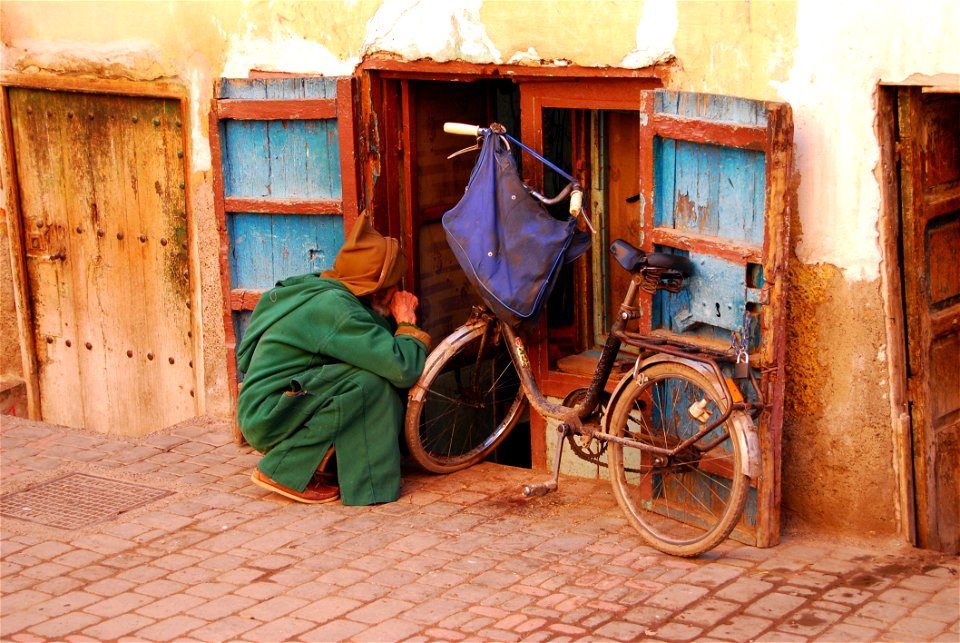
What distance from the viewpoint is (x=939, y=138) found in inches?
225

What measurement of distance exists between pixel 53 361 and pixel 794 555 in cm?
572

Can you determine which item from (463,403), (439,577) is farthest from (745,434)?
(463,403)

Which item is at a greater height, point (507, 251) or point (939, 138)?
point (939, 138)

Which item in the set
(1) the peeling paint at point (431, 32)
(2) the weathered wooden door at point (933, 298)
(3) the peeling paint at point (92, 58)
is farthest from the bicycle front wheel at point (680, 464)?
(3) the peeling paint at point (92, 58)

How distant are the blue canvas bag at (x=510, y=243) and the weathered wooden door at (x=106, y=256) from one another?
2.58m

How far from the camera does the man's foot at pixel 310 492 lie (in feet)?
21.4

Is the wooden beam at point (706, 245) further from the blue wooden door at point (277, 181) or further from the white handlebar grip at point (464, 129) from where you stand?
the blue wooden door at point (277, 181)

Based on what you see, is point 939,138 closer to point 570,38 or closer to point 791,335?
point 791,335

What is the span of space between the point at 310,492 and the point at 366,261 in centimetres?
123

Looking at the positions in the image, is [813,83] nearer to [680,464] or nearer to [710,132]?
[710,132]

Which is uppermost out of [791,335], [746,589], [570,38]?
[570,38]

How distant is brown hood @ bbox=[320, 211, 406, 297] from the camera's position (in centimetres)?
652

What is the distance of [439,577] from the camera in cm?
556

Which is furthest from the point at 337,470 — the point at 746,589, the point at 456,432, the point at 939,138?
the point at 939,138
